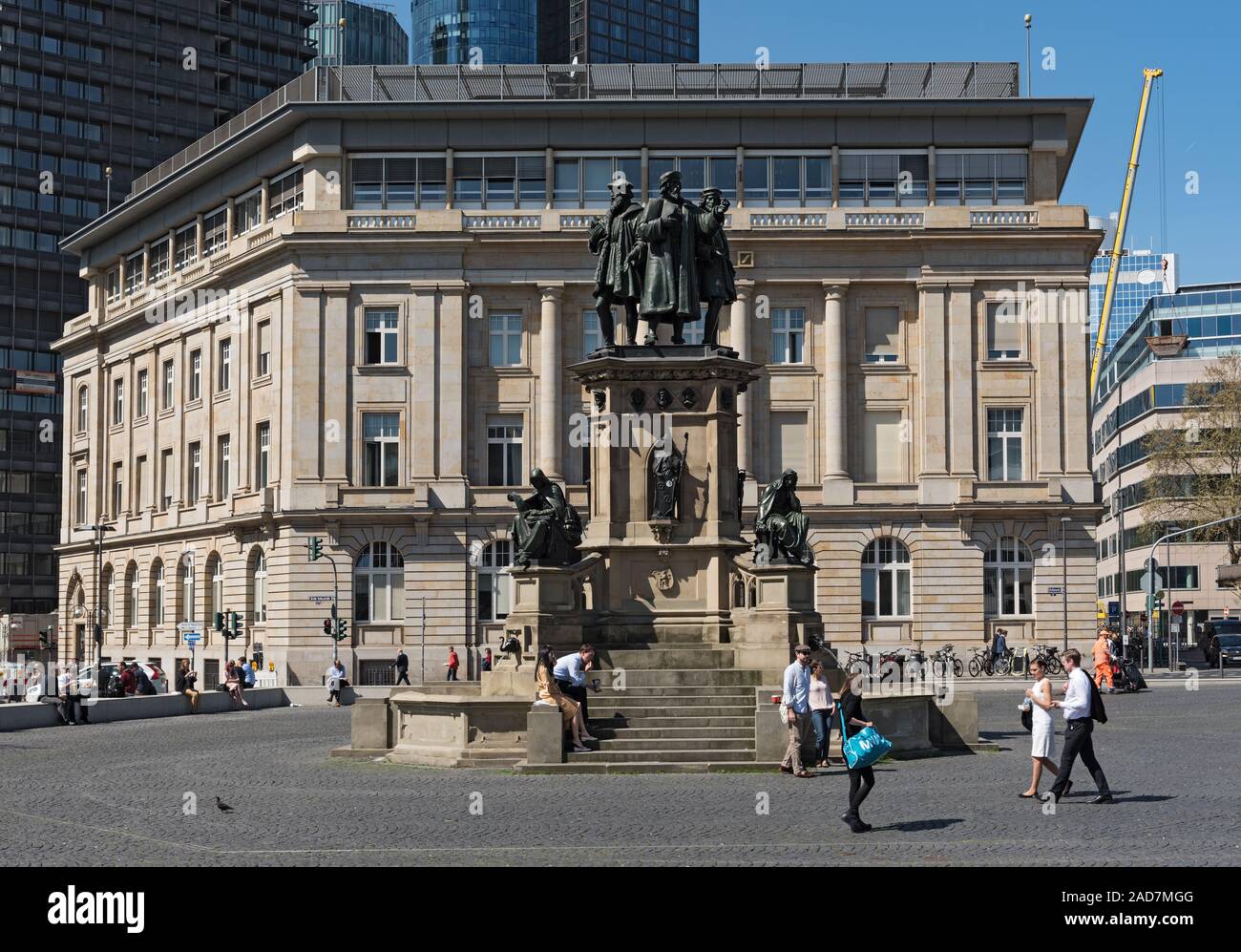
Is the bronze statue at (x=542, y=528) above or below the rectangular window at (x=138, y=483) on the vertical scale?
below

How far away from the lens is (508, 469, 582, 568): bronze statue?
29.2 m

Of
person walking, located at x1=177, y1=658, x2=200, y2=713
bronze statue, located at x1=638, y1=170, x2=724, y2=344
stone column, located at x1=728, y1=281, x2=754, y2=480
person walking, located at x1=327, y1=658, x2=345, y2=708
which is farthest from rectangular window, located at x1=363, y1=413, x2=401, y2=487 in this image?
bronze statue, located at x1=638, y1=170, x2=724, y2=344

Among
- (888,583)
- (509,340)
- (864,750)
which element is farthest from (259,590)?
(864,750)

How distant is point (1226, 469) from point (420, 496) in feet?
150

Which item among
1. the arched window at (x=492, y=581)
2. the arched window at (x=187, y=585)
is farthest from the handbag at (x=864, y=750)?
the arched window at (x=187, y=585)

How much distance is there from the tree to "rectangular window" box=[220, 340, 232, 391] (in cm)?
4606

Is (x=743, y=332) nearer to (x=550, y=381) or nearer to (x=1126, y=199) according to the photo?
(x=550, y=381)

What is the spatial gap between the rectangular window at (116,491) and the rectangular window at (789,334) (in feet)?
120

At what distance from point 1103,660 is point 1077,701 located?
2944cm

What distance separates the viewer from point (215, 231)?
274ft

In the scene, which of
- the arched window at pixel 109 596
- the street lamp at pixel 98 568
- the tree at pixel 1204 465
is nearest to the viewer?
the street lamp at pixel 98 568

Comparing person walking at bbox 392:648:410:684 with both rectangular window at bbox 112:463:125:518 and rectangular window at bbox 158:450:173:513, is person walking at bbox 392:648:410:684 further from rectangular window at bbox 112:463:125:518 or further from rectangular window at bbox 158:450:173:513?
rectangular window at bbox 112:463:125:518

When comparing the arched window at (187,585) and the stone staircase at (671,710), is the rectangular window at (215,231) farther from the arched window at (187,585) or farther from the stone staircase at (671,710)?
the stone staircase at (671,710)

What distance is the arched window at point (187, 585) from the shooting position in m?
82.2
